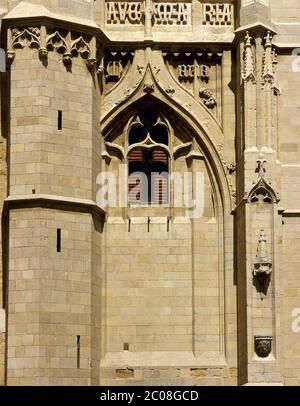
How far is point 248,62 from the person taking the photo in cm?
Answer: 3625

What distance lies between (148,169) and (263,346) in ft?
17.4

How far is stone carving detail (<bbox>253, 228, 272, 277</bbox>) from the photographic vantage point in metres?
35.0

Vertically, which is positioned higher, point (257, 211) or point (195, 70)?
point (195, 70)

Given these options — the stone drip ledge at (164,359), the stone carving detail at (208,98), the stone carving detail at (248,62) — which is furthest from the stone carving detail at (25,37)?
the stone drip ledge at (164,359)

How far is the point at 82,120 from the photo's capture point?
35906mm

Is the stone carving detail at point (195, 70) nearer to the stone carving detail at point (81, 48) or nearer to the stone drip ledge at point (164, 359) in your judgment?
the stone carving detail at point (81, 48)

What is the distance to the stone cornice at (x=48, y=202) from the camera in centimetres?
3488

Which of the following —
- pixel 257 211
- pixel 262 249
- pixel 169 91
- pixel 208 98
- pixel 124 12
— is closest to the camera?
pixel 262 249

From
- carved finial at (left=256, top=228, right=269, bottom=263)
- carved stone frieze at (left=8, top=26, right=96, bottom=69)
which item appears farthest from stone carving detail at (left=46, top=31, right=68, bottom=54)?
carved finial at (left=256, top=228, right=269, bottom=263)

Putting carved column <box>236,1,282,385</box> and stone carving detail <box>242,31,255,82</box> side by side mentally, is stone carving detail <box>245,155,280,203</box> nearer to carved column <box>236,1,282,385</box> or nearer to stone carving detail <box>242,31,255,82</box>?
carved column <box>236,1,282,385</box>

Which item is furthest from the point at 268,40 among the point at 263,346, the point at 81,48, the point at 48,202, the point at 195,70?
the point at 263,346

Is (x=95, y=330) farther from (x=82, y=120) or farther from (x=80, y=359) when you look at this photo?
(x=82, y=120)

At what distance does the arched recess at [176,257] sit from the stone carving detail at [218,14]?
2.19 metres

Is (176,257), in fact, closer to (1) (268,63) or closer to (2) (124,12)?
(1) (268,63)
